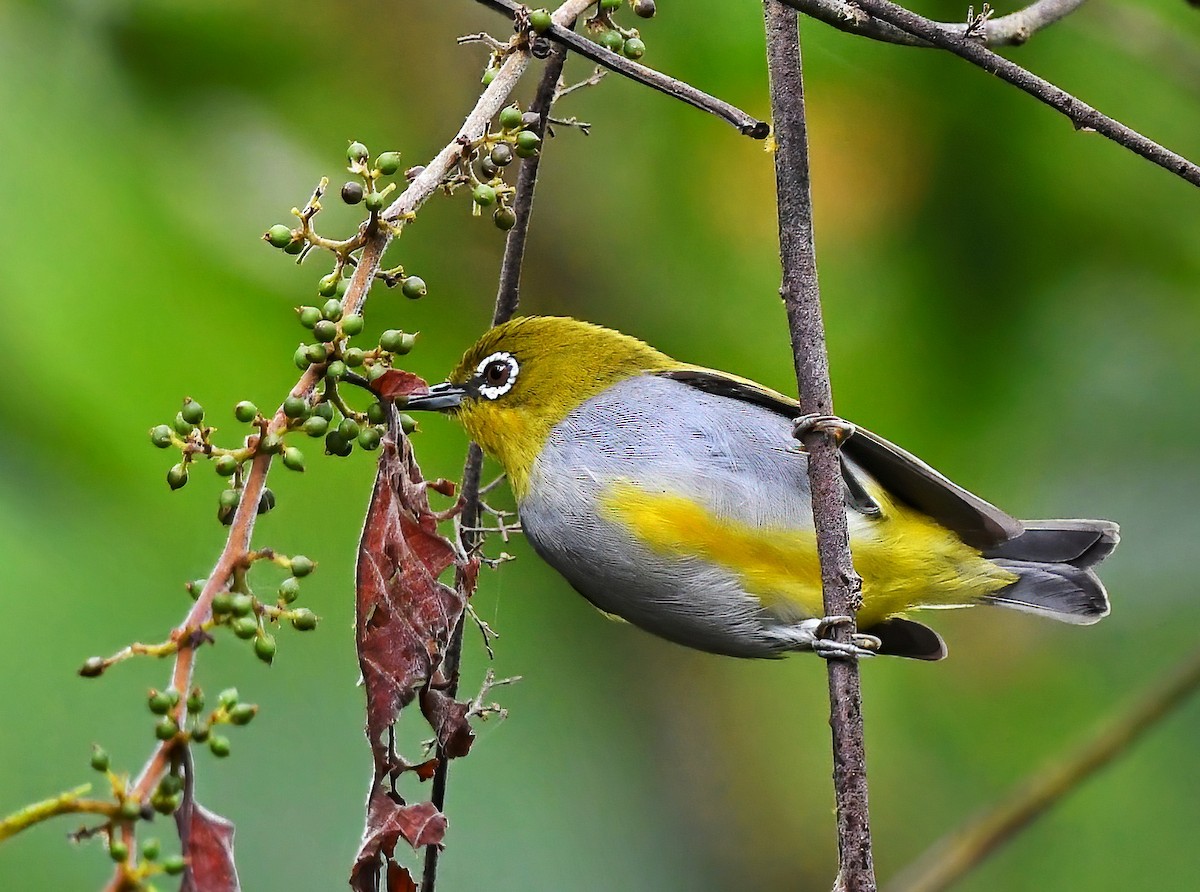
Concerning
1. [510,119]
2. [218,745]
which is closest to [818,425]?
[510,119]

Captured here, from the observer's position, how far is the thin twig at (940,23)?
171cm

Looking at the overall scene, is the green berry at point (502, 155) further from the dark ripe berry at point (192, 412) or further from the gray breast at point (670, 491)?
the gray breast at point (670, 491)

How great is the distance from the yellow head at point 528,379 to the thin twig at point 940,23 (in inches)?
49.8

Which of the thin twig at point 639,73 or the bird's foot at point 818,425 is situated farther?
the bird's foot at point 818,425

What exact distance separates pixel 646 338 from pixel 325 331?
74.4 inches

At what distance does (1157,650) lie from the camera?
3254 mm

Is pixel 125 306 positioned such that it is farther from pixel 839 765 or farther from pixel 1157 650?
pixel 1157 650

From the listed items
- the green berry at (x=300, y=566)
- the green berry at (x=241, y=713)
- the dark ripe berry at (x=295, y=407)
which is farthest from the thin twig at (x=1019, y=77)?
the green berry at (x=241, y=713)

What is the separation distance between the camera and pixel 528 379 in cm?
313

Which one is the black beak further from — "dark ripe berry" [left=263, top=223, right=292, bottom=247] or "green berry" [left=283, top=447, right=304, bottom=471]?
"green berry" [left=283, top=447, right=304, bottom=471]

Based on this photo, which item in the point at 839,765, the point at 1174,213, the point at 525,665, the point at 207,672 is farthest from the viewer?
the point at 1174,213

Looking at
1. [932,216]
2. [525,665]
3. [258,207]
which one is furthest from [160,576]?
[932,216]

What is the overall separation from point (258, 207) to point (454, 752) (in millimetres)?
1741

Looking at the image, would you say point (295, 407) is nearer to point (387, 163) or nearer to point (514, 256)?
point (387, 163)
